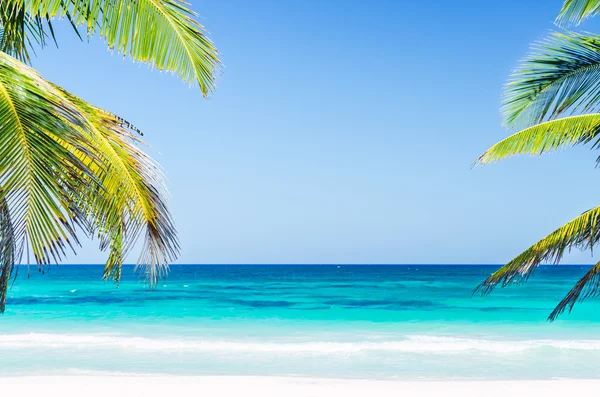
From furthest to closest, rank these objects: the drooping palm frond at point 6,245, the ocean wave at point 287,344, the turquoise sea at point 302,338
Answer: the ocean wave at point 287,344 < the turquoise sea at point 302,338 < the drooping palm frond at point 6,245

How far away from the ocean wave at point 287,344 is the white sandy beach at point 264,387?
4.21m

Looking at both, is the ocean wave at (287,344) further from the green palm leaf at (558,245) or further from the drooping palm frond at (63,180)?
the drooping palm frond at (63,180)

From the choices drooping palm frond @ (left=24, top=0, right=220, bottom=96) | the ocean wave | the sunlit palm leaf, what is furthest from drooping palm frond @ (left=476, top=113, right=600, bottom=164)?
the ocean wave

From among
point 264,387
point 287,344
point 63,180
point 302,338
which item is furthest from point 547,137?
point 302,338

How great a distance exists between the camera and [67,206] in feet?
10.4

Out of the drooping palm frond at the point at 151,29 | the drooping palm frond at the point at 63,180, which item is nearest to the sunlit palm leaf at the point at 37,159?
the drooping palm frond at the point at 63,180

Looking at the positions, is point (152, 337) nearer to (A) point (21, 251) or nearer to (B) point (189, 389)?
(B) point (189, 389)

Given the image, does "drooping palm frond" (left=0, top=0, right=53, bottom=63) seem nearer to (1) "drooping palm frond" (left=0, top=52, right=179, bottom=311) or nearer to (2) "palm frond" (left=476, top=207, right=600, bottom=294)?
(1) "drooping palm frond" (left=0, top=52, right=179, bottom=311)

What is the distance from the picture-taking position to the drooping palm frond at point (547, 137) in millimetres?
6037

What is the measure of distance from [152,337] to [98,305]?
11.6 meters

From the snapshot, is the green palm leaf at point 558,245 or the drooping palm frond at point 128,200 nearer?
the drooping palm frond at point 128,200

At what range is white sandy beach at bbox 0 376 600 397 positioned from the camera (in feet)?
28.5

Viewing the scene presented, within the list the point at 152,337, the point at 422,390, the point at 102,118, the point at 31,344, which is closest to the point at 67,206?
the point at 102,118

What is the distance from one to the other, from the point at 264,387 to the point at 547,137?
5.72 metres
